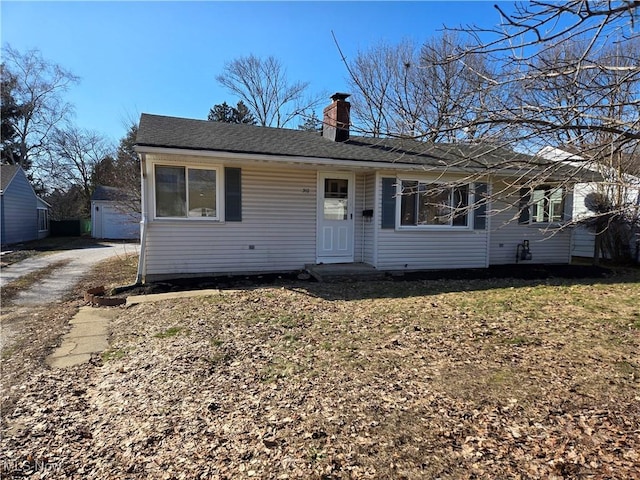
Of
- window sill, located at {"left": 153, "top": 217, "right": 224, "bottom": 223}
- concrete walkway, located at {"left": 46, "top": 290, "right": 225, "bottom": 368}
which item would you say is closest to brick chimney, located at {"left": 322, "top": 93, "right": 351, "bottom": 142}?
window sill, located at {"left": 153, "top": 217, "right": 224, "bottom": 223}

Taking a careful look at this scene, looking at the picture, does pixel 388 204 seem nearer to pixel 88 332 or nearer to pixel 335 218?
pixel 335 218

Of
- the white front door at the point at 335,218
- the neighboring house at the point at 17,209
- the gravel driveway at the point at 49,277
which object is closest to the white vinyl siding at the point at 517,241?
the white front door at the point at 335,218

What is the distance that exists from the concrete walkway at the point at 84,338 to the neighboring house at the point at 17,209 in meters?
16.3

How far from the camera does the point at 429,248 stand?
9.58 meters

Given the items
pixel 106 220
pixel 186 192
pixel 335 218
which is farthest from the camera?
pixel 106 220

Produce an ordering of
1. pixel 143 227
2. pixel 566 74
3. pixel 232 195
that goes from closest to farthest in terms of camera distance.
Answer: pixel 566 74
pixel 143 227
pixel 232 195

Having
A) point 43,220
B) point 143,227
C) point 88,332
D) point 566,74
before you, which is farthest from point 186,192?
point 43,220

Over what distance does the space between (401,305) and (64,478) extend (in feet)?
15.8

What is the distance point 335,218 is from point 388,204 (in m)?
1.33

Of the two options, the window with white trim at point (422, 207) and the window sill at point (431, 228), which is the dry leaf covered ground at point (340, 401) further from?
the window with white trim at point (422, 207)

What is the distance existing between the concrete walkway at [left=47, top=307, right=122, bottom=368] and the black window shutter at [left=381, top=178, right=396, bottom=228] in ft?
19.0

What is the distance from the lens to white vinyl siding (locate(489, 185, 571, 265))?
10336 millimetres

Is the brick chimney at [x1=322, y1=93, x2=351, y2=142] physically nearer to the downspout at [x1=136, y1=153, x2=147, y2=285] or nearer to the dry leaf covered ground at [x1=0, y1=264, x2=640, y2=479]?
the downspout at [x1=136, y1=153, x2=147, y2=285]

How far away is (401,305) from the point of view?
241 inches
